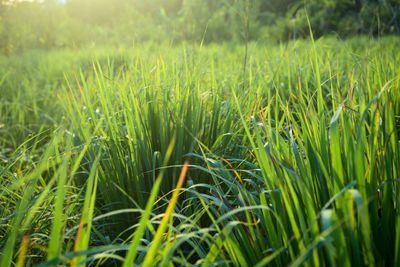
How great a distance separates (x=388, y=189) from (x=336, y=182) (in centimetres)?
11

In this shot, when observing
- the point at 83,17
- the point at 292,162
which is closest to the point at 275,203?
the point at 292,162

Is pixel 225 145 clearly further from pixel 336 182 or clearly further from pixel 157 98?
pixel 336 182

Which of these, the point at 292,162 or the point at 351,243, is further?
the point at 292,162

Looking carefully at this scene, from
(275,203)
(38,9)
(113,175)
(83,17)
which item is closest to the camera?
(275,203)

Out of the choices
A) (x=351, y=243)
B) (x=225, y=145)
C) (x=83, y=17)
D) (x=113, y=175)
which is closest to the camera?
(x=351, y=243)

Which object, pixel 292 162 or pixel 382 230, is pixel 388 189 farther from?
pixel 292 162

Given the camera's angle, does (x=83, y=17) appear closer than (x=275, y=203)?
No

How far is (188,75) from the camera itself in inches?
48.8

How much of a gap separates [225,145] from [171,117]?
23 cm

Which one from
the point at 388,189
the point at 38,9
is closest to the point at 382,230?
the point at 388,189

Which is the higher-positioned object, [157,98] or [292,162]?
[157,98]

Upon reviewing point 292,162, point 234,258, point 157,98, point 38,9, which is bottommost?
point 234,258

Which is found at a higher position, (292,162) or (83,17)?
(83,17)

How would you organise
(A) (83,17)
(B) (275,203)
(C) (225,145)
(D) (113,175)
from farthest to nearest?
(A) (83,17) → (C) (225,145) → (D) (113,175) → (B) (275,203)
